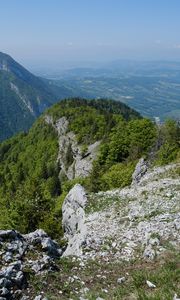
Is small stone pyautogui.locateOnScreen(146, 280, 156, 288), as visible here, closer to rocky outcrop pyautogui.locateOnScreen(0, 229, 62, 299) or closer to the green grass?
the green grass

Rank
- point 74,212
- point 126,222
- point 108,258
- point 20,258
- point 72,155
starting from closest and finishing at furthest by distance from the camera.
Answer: point 20,258 < point 108,258 < point 126,222 < point 74,212 < point 72,155

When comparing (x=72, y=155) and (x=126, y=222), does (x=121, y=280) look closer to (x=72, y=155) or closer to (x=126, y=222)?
(x=126, y=222)

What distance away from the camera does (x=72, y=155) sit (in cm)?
11919

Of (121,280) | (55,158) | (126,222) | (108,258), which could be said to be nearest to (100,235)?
(126,222)

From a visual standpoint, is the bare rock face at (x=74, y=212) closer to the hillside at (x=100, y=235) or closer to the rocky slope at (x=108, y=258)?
the hillside at (x=100, y=235)

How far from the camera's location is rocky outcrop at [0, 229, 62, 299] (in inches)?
631

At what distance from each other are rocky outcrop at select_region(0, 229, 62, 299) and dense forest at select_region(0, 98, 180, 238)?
61.5 ft

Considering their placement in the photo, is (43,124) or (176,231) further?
(43,124)

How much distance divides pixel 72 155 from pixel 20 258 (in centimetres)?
10061

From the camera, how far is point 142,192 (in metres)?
33.9

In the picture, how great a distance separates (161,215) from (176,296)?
12006mm

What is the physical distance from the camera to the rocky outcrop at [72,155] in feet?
345

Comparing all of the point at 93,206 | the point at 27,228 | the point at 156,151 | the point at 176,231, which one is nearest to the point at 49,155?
the point at 156,151

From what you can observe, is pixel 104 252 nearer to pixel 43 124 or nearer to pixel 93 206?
pixel 93 206
